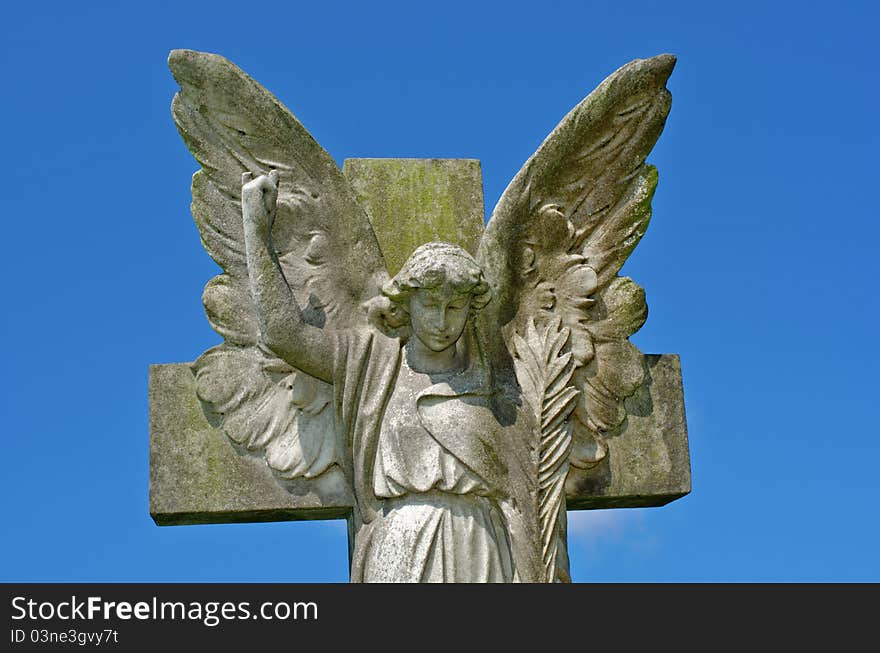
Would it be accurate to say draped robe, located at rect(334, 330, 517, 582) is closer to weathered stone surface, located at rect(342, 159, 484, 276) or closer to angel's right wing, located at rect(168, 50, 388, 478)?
angel's right wing, located at rect(168, 50, 388, 478)

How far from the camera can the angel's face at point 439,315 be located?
602 cm

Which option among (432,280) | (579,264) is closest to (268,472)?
(432,280)

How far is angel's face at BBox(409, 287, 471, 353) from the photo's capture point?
6023 millimetres

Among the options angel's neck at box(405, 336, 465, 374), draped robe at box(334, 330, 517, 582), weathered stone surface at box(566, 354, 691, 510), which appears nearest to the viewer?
draped robe at box(334, 330, 517, 582)

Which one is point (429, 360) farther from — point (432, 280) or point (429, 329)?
point (432, 280)

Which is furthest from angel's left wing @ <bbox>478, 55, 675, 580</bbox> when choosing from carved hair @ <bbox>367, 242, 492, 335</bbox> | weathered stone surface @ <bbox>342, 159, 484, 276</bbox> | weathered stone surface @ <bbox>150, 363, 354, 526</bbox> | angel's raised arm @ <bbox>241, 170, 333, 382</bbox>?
weathered stone surface @ <bbox>150, 363, 354, 526</bbox>

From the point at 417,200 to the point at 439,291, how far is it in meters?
1.05

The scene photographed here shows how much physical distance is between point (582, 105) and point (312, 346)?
67.2 inches

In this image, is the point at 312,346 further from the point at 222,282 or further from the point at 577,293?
the point at 577,293

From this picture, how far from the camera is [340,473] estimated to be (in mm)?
6398

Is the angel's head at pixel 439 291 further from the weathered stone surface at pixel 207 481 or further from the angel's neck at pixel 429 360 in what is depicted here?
the weathered stone surface at pixel 207 481

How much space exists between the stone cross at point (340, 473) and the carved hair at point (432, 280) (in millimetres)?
535

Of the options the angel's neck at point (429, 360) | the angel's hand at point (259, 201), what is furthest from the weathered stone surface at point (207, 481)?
the angel's hand at point (259, 201)
